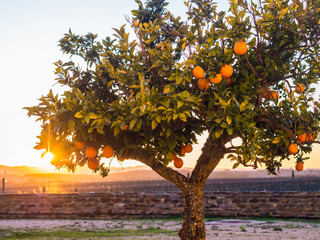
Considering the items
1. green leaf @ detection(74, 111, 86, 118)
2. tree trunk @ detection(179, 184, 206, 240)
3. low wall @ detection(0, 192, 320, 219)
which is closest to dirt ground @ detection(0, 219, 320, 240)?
low wall @ detection(0, 192, 320, 219)

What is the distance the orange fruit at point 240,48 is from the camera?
16.0ft

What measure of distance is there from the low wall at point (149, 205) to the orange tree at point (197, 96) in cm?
901

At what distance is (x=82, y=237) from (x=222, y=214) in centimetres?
662

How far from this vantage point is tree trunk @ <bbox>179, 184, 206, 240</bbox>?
21.3ft

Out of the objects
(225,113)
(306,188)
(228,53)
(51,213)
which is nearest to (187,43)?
(228,53)

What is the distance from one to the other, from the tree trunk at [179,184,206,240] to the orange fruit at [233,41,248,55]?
8.84ft

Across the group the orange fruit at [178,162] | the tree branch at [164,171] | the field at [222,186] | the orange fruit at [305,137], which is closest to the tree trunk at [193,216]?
the tree branch at [164,171]

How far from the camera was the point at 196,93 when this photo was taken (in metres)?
5.48

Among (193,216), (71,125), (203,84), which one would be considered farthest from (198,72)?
(193,216)

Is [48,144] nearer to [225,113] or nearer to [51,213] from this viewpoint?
[225,113]

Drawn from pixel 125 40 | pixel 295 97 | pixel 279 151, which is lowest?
pixel 279 151

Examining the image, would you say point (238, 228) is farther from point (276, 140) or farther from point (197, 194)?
point (276, 140)

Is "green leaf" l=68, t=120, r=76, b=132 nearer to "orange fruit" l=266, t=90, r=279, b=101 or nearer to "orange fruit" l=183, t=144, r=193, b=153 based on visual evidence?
"orange fruit" l=183, t=144, r=193, b=153

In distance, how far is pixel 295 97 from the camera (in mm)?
5727
